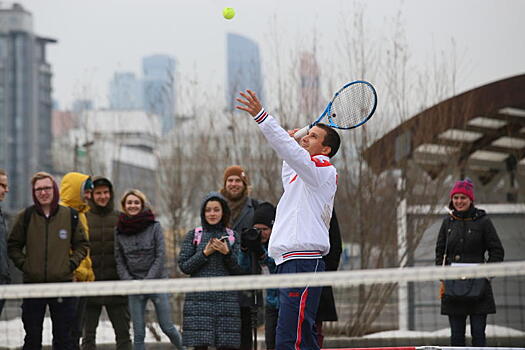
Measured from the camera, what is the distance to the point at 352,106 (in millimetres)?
7281

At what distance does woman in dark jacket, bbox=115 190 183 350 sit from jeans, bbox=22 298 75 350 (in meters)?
0.99

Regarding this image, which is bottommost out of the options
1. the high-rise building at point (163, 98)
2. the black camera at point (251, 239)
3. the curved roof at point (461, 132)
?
the black camera at point (251, 239)

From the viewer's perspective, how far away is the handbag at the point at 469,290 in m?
8.80

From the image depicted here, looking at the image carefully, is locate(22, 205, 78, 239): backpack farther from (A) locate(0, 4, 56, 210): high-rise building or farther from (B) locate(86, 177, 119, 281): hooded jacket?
(A) locate(0, 4, 56, 210): high-rise building

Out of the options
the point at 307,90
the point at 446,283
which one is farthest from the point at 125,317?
the point at 307,90

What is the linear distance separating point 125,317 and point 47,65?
3739 inches

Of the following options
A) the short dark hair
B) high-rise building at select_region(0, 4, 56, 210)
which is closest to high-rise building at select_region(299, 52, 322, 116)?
the short dark hair

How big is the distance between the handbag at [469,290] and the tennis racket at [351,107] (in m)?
2.59

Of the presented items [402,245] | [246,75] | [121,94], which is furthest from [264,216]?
[121,94]

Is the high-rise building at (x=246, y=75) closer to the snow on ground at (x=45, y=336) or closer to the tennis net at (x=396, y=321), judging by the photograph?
the tennis net at (x=396, y=321)

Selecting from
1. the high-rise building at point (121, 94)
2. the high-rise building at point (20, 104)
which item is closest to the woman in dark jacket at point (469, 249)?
the high-rise building at point (121, 94)

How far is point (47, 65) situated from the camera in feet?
328

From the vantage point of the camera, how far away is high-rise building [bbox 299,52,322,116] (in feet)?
52.4

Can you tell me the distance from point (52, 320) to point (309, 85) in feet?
29.8
